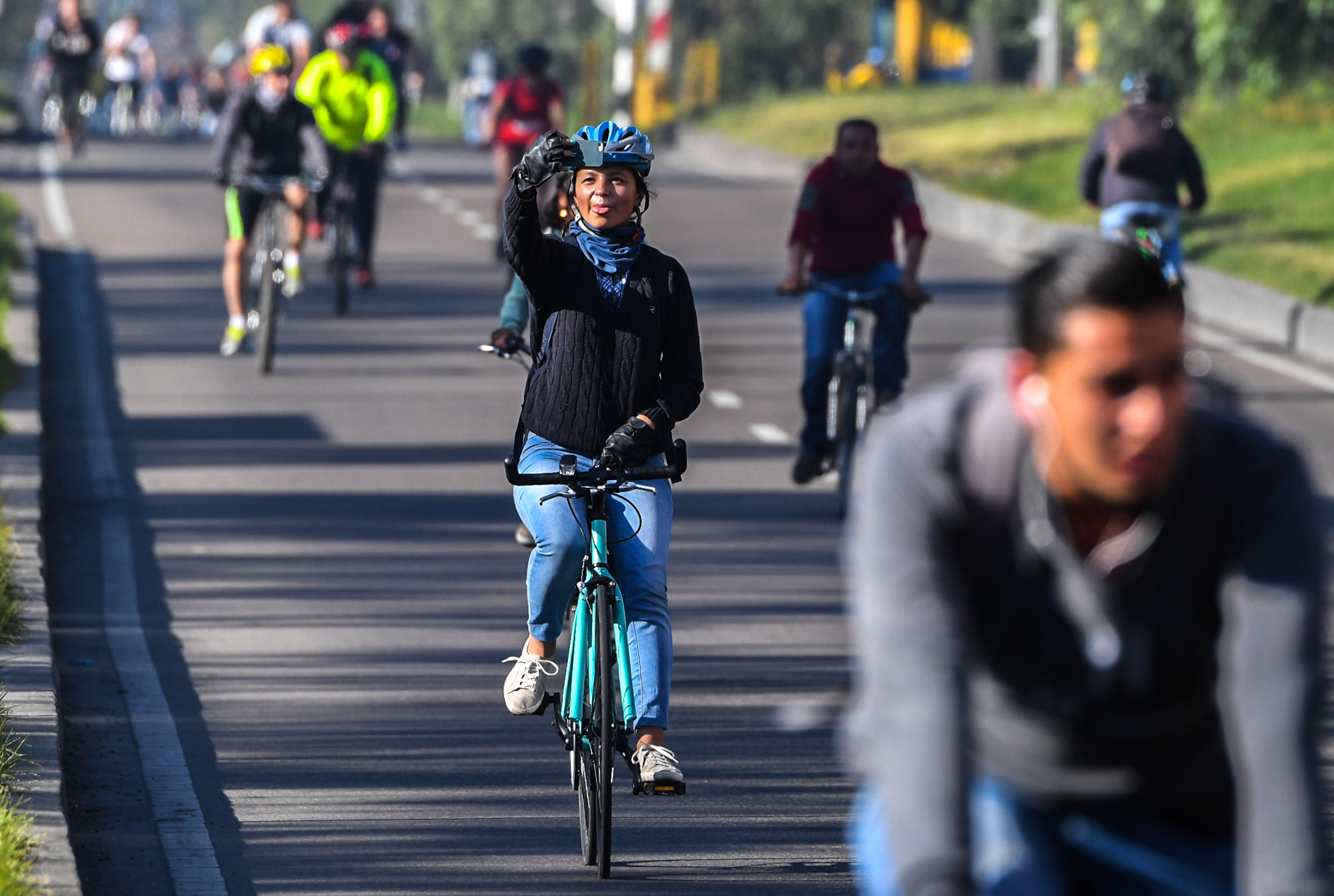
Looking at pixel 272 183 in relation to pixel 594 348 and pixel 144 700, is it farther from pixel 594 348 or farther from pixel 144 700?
pixel 594 348

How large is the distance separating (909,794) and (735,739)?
170 inches

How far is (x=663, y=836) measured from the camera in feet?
20.2

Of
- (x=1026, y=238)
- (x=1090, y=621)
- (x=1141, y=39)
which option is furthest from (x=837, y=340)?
(x=1141, y=39)

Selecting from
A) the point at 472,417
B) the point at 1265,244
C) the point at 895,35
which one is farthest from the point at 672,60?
the point at 472,417

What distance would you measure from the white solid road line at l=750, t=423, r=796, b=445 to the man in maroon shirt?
187 centimetres

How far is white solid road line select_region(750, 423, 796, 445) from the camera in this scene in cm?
1271

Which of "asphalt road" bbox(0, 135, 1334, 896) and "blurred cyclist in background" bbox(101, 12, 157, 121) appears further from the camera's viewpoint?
"blurred cyclist in background" bbox(101, 12, 157, 121)

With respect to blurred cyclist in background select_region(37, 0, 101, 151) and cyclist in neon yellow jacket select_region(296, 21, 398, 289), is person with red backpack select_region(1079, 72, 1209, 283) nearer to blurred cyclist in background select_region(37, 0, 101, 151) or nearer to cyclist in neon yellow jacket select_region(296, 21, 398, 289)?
cyclist in neon yellow jacket select_region(296, 21, 398, 289)

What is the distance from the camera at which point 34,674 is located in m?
7.01

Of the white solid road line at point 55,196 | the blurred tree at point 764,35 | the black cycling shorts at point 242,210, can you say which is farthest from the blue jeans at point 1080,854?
the blurred tree at point 764,35

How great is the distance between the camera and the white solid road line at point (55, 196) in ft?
74.5

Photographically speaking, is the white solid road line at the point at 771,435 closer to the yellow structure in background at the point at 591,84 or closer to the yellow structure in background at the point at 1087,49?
the yellow structure in background at the point at 1087,49

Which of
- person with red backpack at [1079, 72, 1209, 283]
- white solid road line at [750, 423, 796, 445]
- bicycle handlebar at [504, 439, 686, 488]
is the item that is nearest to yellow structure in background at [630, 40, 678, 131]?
person with red backpack at [1079, 72, 1209, 283]

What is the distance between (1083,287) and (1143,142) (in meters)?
11.3
